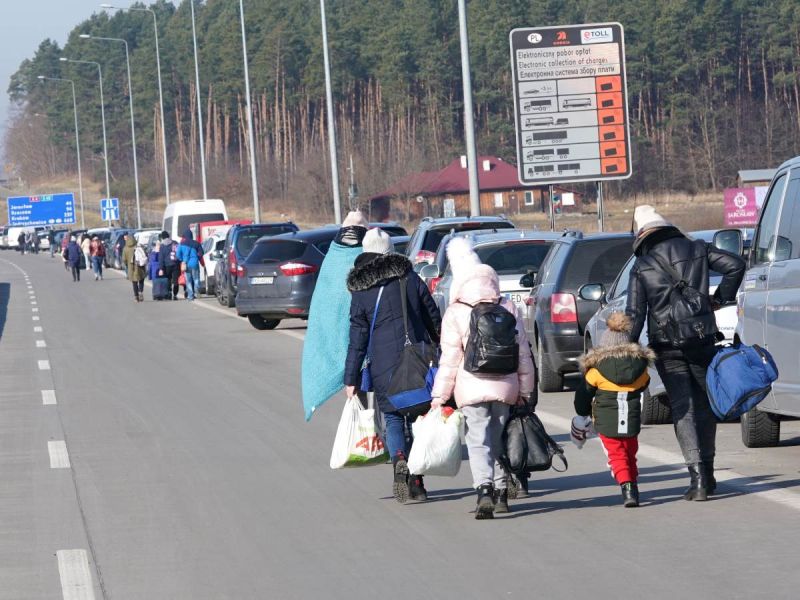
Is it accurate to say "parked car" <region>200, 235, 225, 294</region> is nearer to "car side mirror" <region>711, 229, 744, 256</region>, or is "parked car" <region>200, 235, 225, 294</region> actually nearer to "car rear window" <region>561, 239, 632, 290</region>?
"car rear window" <region>561, 239, 632, 290</region>

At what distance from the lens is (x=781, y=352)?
9430 millimetres

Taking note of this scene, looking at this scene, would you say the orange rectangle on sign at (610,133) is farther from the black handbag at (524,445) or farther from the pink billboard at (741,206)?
the black handbag at (524,445)

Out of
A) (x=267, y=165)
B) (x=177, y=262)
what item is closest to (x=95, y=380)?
(x=177, y=262)

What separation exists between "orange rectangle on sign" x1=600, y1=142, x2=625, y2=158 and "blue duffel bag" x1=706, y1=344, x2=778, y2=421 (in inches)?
823

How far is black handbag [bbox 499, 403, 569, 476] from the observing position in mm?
8336

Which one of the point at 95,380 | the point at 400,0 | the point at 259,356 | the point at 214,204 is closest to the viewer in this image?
the point at 95,380

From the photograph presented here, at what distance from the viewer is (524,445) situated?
27.4 feet

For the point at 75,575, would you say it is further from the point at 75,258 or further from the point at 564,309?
the point at 75,258

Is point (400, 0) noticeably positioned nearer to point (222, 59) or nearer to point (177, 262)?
point (222, 59)

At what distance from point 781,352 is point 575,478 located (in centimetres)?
154

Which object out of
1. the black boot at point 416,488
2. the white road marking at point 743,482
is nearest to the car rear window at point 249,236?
the white road marking at point 743,482

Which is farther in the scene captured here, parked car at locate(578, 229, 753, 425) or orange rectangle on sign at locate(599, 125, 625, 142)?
orange rectangle on sign at locate(599, 125, 625, 142)

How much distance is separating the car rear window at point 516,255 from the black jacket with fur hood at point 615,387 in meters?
8.18

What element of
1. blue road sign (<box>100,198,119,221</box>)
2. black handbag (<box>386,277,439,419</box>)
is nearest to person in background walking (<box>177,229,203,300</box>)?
black handbag (<box>386,277,439,419</box>)
